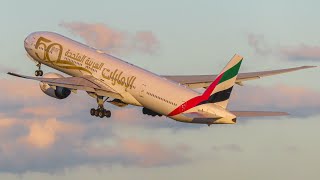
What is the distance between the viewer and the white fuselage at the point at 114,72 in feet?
265

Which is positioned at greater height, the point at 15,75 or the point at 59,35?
the point at 59,35

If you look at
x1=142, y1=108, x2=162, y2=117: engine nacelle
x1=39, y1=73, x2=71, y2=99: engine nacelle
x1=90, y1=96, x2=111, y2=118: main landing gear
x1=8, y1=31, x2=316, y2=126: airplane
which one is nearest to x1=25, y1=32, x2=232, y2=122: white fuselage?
x1=8, y1=31, x2=316, y2=126: airplane

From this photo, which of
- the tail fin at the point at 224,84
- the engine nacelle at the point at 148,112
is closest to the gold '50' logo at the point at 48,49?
the engine nacelle at the point at 148,112

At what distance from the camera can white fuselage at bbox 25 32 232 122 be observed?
265 feet

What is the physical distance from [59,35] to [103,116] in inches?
470

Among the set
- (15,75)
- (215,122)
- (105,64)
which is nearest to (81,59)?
(105,64)

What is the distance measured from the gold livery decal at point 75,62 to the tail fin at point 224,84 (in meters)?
9.71

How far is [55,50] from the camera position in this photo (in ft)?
305

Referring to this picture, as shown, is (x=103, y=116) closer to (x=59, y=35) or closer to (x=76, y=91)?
(x=76, y=91)

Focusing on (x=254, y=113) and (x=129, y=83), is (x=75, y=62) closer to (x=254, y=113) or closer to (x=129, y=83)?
(x=129, y=83)

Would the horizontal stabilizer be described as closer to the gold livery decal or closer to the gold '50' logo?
the gold livery decal

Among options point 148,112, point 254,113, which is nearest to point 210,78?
point 148,112

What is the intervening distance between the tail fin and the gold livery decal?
31.9 feet

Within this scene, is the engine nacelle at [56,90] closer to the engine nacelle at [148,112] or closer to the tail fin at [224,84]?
the engine nacelle at [148,112]
